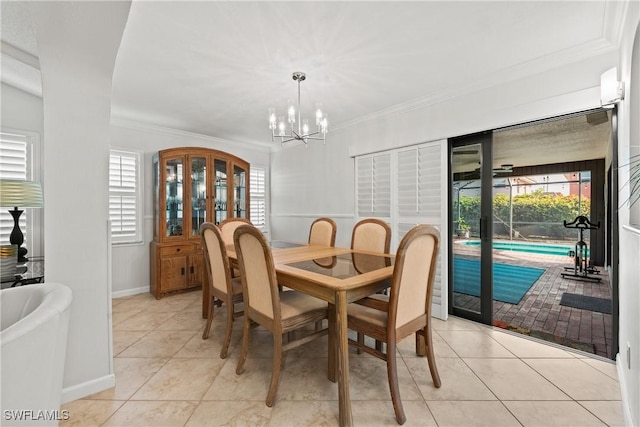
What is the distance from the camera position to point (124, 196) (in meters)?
3.77

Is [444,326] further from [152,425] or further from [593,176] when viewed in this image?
[593,176]

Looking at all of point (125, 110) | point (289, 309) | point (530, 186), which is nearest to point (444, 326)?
point (289, 309)

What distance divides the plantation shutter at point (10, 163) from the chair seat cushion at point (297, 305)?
2668mm

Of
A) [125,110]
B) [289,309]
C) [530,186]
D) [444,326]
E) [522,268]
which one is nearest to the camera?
[289,309]

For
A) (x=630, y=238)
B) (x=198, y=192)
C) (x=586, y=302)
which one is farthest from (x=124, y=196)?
(x=586, y=302)

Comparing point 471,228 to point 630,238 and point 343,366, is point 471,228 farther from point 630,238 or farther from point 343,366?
point 343,366

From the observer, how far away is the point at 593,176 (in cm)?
611

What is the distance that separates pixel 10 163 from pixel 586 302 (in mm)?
6533

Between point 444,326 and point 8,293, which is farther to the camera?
point 444,326

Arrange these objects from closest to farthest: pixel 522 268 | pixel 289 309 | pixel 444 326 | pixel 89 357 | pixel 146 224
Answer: pixel 89 357 → pixel 289 309 → pixel 444 326 → pixel 146 224 → pixel 522 268

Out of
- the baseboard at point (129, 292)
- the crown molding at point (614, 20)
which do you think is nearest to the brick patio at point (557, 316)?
the crown molding at point (614, 20)

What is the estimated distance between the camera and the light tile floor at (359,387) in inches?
60.9

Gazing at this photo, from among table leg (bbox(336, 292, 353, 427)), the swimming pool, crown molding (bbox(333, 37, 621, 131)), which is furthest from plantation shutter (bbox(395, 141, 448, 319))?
the swimming pool

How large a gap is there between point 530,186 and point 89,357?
33.3 ft
